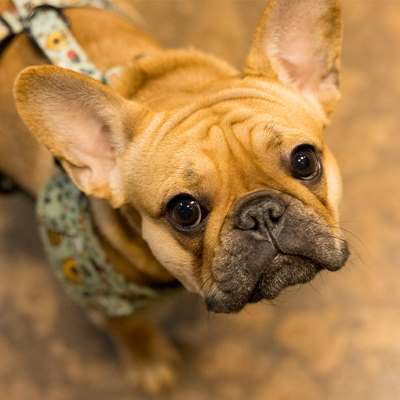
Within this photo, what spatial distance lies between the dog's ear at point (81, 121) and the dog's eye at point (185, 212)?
19 cm

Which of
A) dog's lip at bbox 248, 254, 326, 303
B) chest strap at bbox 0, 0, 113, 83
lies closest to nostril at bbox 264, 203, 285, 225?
dog's lip at bbox 248, 254, 326, 303

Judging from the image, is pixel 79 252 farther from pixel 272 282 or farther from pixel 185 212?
pixel 272 282

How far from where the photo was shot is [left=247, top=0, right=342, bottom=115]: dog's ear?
5.64 ft

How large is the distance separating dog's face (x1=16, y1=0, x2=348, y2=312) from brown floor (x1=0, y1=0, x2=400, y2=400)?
2.51 ft

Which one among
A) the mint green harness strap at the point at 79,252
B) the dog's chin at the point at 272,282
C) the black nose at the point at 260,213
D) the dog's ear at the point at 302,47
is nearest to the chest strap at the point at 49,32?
the mint green harness strap at the point at 79,252

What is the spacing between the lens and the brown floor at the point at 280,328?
2455 millimetres

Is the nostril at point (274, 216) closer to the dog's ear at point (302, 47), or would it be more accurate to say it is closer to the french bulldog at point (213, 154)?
the french bulldog at point (213, 154)

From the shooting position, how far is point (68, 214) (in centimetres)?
192

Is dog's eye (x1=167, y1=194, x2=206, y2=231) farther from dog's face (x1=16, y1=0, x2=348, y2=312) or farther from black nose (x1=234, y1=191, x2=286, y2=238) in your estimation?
black nose (x1=234, y1=191, x2=286, y2=238)

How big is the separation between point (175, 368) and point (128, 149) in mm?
1146

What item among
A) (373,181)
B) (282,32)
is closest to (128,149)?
(282,32)

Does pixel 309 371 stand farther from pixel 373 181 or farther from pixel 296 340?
pixel 373 181

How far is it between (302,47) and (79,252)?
0.92m

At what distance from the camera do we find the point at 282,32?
1.79 m
